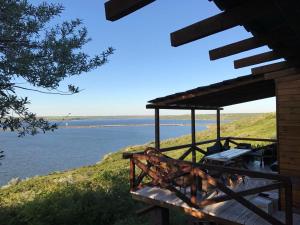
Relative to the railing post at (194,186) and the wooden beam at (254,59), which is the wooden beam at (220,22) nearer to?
the wooden beam at (254,59)

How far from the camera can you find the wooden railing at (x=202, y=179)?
5102mm

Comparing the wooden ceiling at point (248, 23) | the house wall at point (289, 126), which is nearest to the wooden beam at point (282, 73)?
the house wall at point (289, 126)

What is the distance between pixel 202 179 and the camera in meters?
6.60

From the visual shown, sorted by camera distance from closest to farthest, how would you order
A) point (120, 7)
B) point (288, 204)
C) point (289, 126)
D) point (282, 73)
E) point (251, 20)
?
1. point (120, 7)
2. point (251, 20)
3. point (288, 204)
4. point (282, 73)
5. point (289, 126)

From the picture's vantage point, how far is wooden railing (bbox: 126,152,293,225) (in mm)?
5102

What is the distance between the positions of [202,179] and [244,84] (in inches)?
98.0

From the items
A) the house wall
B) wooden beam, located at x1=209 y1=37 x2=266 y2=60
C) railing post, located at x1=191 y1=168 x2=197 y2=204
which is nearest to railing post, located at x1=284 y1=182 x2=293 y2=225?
the house wall

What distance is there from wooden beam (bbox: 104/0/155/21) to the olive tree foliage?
355cm

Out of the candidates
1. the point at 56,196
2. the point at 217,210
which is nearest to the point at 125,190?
the point at 56,196

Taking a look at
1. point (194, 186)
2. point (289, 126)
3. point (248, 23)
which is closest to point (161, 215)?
point (194, 186)

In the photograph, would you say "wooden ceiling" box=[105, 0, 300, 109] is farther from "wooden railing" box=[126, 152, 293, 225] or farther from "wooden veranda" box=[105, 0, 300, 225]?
"wooden railing" box=[126, 152, 293, 225]

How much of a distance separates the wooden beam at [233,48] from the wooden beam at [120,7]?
2.42 m

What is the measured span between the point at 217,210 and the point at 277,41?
4.01 metres

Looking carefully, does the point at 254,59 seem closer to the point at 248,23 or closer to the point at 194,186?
the point at 194,186
